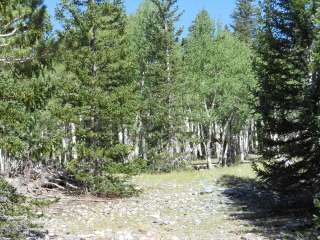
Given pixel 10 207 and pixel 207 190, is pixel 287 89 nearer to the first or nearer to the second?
pixel 207 190

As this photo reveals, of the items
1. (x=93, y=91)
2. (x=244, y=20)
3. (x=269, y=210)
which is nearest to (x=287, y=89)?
(x=269, y=210)

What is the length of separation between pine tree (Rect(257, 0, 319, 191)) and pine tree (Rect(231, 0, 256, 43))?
59965 mm

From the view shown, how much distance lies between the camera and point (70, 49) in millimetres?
11680

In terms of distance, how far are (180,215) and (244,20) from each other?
2631 inches

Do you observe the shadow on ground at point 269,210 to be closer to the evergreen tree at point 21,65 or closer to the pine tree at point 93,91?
the pine tree at point 93,91

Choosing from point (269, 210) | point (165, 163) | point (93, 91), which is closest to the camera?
point (269, 210)

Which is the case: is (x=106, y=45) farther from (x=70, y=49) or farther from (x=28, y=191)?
(x=70, y=49)

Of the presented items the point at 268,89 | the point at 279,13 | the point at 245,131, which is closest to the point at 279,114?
the point at 268,89

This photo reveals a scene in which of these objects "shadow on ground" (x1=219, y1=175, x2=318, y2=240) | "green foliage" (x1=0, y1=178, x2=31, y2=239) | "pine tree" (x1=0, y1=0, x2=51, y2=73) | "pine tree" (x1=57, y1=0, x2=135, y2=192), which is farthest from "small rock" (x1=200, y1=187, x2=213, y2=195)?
"pine tree" (x1=0, y1=0, x2=51, y2=73)

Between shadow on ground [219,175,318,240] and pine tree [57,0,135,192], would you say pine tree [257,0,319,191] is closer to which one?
shadow on ground [219,175,318,240]

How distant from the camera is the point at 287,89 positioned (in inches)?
762

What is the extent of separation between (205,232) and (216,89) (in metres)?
33.2

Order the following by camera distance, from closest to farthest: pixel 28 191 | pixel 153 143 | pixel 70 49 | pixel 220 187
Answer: pixel 70 49 < pixel 28 191 < pixel 220 187 < pixel 153 143

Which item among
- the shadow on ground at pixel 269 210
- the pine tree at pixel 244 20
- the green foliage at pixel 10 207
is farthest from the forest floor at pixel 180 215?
the pine tree at pixel 244 20
